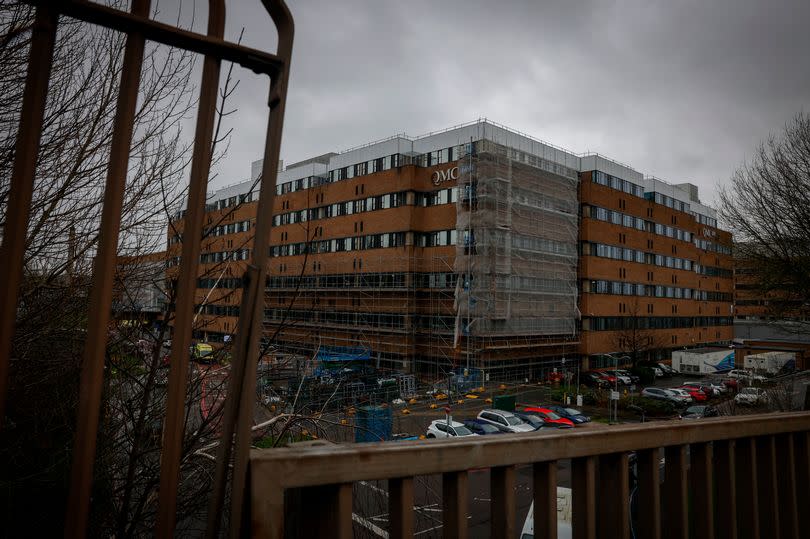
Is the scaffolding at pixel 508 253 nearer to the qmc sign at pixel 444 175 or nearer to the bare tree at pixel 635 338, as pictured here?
the qmc sign at pixel 444 175

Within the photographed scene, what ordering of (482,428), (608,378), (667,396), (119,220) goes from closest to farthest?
1. (119,220)
2. (482,428)
3. (667,396)
4. (608,378)

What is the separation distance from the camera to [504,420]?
744 inches

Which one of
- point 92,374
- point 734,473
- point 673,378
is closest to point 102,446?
point 92,374

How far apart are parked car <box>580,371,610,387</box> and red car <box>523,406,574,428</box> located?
11.3m

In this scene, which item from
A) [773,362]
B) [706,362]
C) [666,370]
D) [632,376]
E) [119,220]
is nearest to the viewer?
[119,220]

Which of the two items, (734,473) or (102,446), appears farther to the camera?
(102,446)

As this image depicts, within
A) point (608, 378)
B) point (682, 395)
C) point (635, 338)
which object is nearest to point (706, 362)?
point (635, 338)

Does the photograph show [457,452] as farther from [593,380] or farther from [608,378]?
[593,380]

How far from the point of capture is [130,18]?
46.9 inches

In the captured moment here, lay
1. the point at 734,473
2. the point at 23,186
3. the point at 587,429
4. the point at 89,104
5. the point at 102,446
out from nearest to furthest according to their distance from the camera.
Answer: the point at 23,186
the point at 587,429
the point at 734,473
the point at 102,446
the point at 89,104

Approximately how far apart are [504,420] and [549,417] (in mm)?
3212

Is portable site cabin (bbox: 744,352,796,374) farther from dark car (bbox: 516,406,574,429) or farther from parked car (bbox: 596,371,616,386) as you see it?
dark car (bbox: 516,406,574,429)

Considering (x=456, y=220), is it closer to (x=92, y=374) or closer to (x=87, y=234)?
(x=87, y=234)

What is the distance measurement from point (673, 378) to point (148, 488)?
4305 cm
